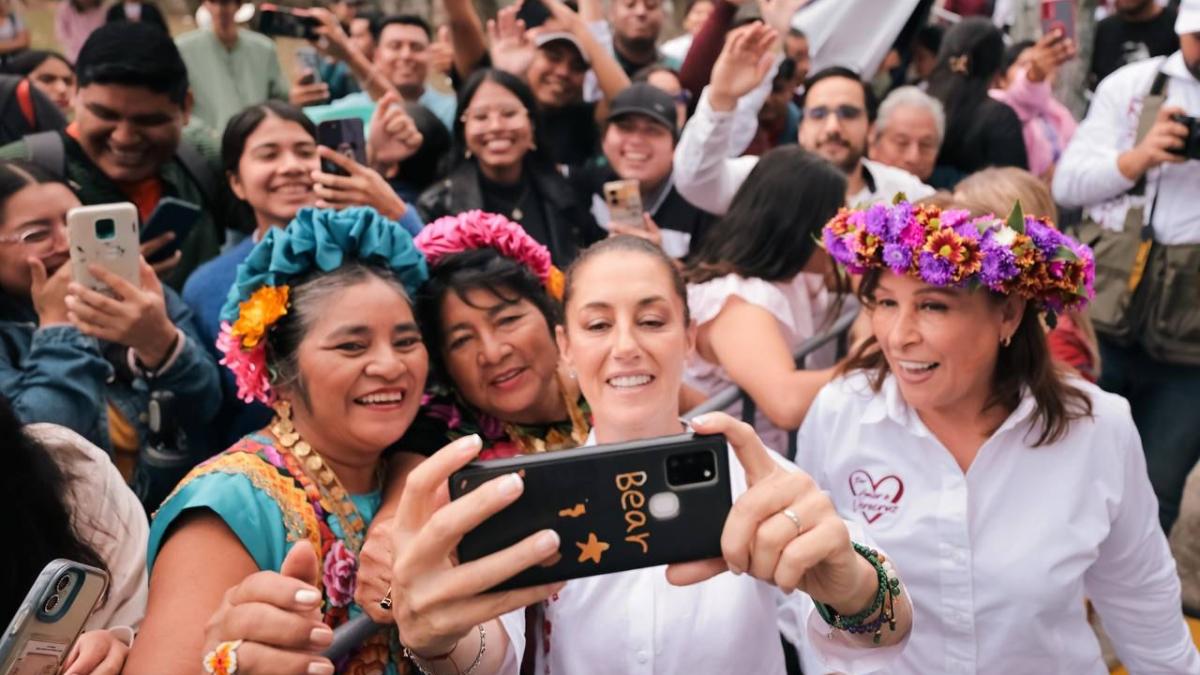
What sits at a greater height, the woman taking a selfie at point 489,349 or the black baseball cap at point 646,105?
the black baseball cap at point 646,105

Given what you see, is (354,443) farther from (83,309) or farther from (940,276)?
(940,276)

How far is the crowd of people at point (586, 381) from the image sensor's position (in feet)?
6.38

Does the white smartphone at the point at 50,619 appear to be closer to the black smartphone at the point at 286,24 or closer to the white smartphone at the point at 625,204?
the white smartphone at the point at 625,204

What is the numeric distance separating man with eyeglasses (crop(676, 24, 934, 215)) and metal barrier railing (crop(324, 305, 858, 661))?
0.48 m

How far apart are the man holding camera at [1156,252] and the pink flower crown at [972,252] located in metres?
1.67

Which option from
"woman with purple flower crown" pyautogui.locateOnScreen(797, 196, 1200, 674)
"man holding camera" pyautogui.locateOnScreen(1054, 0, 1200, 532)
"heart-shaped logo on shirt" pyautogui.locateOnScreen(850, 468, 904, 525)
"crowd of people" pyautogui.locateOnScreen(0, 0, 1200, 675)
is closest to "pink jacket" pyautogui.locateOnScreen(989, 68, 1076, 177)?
"crowd of people" pyautogui.locateOnScreen(0, 0, 1200, 675)

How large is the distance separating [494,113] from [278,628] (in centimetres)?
331

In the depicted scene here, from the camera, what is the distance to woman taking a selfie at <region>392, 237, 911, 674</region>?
163cm

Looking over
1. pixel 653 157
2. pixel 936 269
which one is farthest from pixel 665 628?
pixel 653 157

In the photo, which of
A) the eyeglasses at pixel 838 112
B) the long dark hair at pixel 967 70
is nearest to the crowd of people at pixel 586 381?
the eyeglasses at pixel 838 112

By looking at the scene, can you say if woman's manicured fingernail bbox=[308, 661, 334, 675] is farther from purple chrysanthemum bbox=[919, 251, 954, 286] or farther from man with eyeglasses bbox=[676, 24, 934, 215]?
man with eyeglasses bbox=[676, 24, 934, 215]

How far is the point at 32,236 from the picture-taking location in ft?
9.92

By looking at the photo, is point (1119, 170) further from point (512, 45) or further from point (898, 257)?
point (512, 45)

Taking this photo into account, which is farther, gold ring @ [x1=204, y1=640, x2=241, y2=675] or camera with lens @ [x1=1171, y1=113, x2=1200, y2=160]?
camera with lens @ [x1=1171, y1=113, x2=1200, y2=160]
